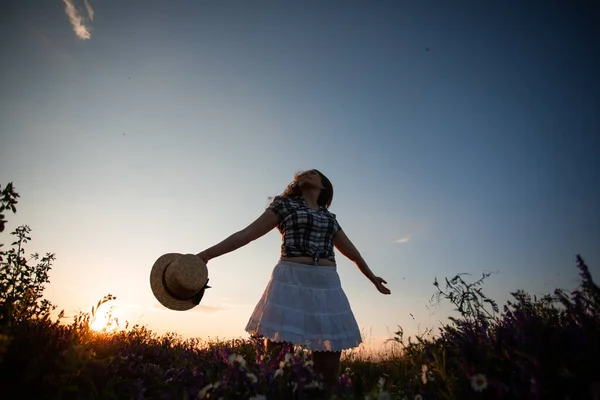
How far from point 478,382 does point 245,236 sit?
2.47 metres

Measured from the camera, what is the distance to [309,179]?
425cm

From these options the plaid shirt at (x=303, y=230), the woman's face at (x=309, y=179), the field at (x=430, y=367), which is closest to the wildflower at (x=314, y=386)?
the field at (x=430, y=367)

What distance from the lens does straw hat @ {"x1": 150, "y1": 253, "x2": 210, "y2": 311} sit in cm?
320

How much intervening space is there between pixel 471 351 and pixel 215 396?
1.60m

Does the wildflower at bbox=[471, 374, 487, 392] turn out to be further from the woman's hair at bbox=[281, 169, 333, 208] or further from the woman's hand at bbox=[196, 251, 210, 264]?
the woman's hair at bbox=[281, 169, 333, 208]

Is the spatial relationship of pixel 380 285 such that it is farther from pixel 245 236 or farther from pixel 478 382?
pixel 478 382

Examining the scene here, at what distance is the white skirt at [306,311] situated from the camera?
10.7 feet

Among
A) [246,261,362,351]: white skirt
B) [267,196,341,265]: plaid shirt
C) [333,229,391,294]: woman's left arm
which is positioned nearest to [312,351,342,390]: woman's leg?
[246,261,362,351]: white skirt

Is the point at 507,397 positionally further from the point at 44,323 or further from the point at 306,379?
the point at 44,323

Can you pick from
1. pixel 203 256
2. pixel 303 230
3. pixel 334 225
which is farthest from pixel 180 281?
pixel 334 225

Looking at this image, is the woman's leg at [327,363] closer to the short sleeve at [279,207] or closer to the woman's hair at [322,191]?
the short sleeve at [279,207]

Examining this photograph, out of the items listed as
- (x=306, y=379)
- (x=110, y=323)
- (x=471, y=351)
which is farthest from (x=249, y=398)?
(x=110, y=323)

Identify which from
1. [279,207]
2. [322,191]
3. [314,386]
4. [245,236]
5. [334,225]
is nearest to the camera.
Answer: [314,386]

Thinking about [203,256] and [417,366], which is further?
[203,256]
